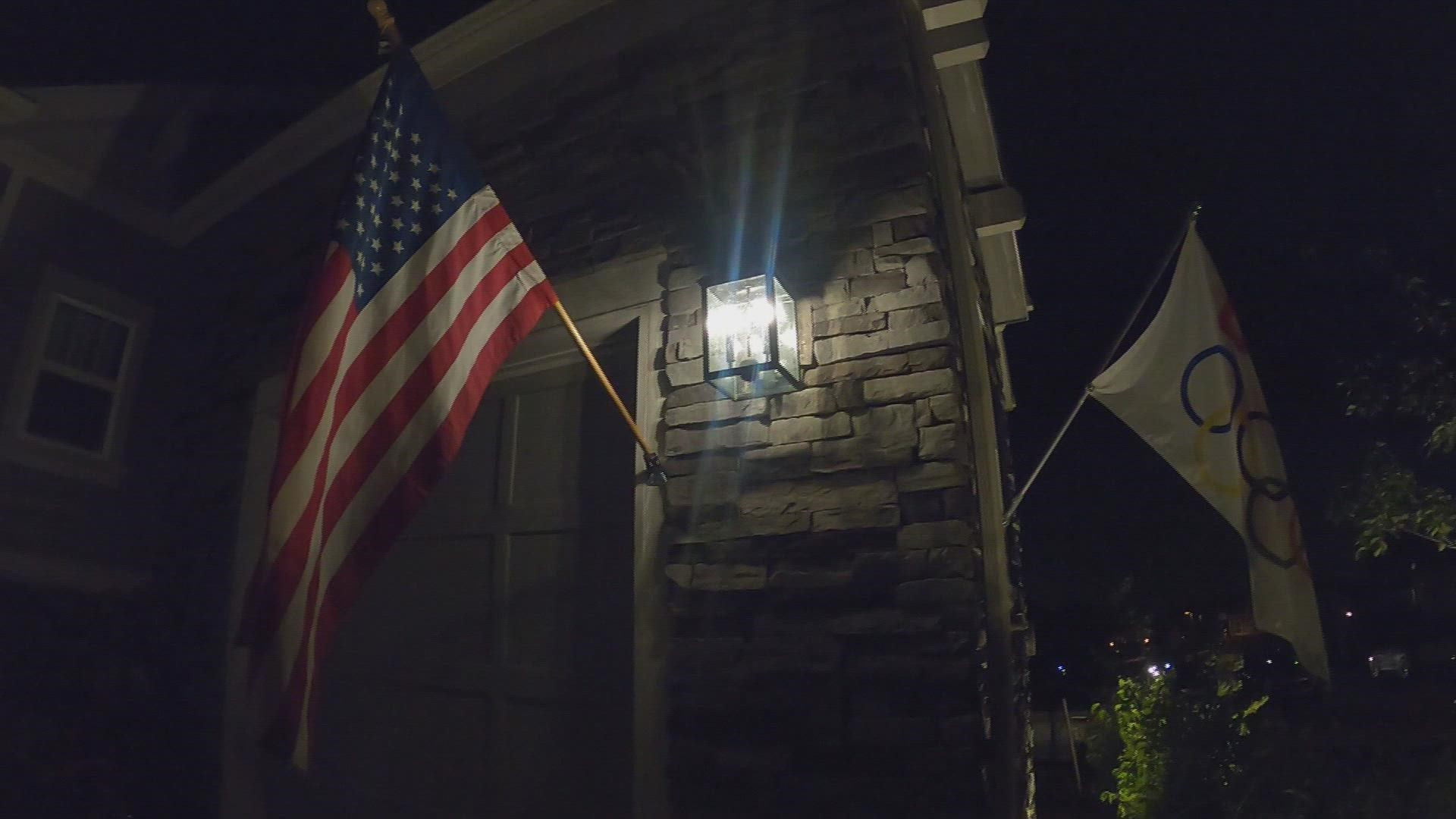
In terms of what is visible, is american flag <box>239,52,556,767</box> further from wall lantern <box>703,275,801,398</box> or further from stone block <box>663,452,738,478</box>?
stone block <box>663,452,738,478</box>

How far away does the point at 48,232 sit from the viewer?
5.88 metres

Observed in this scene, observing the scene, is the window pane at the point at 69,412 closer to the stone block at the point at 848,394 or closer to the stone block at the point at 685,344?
the stone block at the point at 685,344

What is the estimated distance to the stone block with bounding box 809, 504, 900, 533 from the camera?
2.81m

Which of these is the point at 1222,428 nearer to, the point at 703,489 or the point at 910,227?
the point at 910,227

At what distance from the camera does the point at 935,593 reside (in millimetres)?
2697

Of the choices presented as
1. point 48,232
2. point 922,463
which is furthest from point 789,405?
point 48,232

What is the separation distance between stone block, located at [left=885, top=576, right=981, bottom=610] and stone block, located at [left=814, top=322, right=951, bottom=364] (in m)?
0.79

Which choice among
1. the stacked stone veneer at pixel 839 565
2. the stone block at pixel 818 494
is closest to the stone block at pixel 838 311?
the stacked stone veneer at pixel 839 565

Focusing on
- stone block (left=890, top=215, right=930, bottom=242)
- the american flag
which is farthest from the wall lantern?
the american flag

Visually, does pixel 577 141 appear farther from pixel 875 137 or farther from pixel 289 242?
pixel 289 242

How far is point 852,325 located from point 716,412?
0.58 metres

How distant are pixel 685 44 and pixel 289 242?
2865 millimetres

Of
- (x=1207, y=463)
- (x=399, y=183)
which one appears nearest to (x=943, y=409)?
(x=1207, y=463)

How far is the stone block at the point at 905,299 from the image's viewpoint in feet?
9.69
